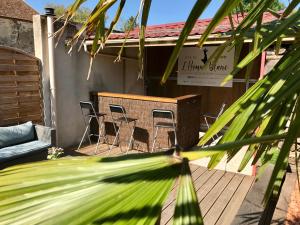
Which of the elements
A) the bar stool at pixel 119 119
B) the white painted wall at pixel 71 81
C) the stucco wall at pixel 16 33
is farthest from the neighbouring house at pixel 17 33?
the bar stool at pixel 119 119

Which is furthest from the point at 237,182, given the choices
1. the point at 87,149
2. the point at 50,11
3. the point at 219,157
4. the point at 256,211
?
the point at 50,11

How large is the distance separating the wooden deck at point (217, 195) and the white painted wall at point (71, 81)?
2841 millimetres

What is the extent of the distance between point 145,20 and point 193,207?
541mm

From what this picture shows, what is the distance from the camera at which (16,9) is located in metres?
21.8

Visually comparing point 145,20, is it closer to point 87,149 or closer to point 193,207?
point 193,207

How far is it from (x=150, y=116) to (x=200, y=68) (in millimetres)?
2592

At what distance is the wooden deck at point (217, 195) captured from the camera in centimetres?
329

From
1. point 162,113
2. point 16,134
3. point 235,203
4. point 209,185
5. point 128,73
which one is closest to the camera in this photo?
point 235,203

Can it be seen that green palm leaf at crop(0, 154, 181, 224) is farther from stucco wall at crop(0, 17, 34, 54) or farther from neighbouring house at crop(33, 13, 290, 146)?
stucco wall at crop(0, 17, 34, 54)

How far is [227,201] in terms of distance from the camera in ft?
12.1

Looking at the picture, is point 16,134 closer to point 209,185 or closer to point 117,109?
point 117,109

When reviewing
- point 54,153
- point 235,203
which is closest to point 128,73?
point 54,153

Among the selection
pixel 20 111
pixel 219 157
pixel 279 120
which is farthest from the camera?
pixel 20 111

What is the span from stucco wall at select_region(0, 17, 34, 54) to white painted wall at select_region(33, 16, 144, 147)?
30.7ft
